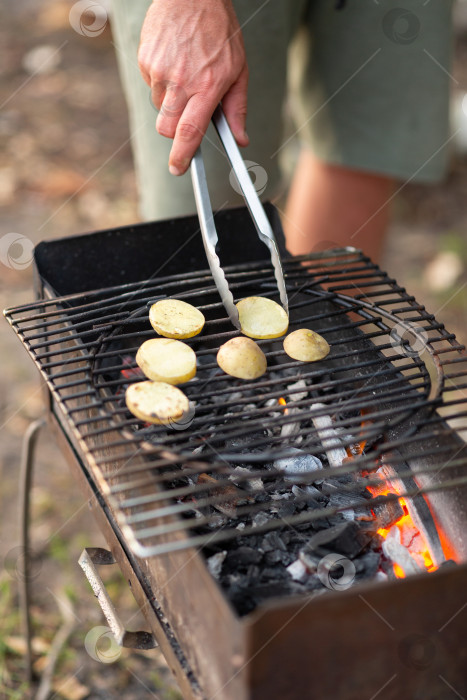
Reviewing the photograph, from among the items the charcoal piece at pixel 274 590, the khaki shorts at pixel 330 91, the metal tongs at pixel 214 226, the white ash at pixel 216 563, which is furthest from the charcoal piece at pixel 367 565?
the khaki shorts at pixel 330 91

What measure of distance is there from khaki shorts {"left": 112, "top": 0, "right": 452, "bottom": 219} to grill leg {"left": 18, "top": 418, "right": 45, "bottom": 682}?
84 centimetres

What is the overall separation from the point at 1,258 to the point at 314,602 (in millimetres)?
2976

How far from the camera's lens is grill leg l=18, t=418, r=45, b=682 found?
180 centimetres

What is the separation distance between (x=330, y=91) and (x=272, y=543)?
5.13ft

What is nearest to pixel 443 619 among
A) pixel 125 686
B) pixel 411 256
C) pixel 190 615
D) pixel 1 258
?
pixel 190 615

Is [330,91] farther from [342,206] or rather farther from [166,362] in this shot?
[166,362]

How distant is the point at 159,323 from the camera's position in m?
1.45

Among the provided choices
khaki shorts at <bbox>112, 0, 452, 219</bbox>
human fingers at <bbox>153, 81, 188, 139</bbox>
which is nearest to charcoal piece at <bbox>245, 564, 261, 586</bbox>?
human fingers at <bbox>153, 81, 188, 139</bbox>

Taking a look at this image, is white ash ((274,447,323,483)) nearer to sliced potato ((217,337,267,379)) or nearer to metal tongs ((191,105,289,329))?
sliced potato ((217,337,267,379))

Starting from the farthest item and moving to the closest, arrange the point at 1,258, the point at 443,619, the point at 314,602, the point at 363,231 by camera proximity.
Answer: the point at 1,258 < the point at 363,231 < the point at 443,619 < the point at 314,602

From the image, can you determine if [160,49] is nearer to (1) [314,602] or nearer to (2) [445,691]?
(1) [314,602]

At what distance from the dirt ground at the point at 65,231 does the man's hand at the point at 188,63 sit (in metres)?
1.28

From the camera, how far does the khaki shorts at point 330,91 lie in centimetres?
206

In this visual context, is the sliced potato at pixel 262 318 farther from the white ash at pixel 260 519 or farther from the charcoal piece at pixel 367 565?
the charcoal piece at pixel 367 565
